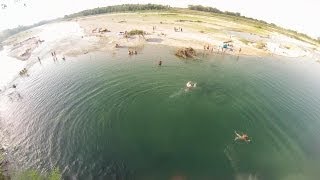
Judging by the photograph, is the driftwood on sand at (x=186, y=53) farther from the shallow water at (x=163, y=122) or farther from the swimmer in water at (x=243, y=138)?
the swimmer in water at (x=243, y=138)

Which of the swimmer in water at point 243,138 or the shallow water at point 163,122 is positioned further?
the swimmer in water at point 243,138

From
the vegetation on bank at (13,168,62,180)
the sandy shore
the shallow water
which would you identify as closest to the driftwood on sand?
the sandy shore

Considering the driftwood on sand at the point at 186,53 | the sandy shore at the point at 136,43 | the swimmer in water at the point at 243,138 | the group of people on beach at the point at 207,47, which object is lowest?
the sandy shore at the point at 136,43

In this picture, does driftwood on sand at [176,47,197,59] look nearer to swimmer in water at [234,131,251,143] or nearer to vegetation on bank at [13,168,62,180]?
swimmer in water at [234,131,251,143]

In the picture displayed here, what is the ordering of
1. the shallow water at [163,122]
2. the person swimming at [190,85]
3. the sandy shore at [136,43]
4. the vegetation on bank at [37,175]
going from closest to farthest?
the vegetation on bank at [37,175] → the shallow water at [163,122] → the person swimming at [190,85] → the sandy shore at [136,43]

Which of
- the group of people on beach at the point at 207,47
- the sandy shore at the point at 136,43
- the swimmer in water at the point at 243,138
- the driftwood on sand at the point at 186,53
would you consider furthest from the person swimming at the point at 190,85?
the group of people on beach at the point at 207,47

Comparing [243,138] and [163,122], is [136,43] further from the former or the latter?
[243,138]

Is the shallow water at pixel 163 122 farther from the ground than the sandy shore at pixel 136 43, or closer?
farther from the ground

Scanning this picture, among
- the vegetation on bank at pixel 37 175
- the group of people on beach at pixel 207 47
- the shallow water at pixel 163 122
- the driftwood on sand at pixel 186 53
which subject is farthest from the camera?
the group of people on beach at pixel 207 47

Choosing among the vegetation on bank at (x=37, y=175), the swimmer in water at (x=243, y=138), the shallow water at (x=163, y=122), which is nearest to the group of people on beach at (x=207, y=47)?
the shallow water at (x=163, y=122)
